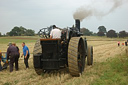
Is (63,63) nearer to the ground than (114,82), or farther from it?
farther from it

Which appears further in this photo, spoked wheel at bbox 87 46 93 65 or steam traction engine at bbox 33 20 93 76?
spoked wheel at bbox 87 46 93 65

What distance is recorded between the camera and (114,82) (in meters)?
4.64

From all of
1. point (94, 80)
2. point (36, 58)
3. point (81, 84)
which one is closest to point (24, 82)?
point (36, 58)

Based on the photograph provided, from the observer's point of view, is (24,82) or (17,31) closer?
(24,82)

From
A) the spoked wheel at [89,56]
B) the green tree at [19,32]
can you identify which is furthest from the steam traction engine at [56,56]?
the green tree at [19,32]

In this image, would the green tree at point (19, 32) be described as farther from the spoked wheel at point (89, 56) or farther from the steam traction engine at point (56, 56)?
the steam traction engine at point (56, 56)

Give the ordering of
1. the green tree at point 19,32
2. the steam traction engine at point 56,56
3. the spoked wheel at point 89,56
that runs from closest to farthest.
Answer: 1. the steam traction engine at point 56,56
2. the spoked wheel at point 89,56
3. the green tree at point 19,32

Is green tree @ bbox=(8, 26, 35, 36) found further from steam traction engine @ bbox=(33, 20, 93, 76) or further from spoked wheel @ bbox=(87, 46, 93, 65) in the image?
steam traction engine @ bbox=(33, 20, 93, 76)

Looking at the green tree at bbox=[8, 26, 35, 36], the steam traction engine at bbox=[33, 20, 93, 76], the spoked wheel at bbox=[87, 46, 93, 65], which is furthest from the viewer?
the green tree at bbox=[8, 26, 35, 36]

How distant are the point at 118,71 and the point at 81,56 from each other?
167 centimetres

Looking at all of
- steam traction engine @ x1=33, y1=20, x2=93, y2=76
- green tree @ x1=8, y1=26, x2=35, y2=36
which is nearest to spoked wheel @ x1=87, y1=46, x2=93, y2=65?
steam traction engine @ x1=33, y1=20, x2=93, y2=76

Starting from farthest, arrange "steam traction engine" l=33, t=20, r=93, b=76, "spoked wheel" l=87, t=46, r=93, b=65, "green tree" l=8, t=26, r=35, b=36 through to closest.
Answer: "green tree" l=8, t=26, r=35, b=36 < "spoked wheel" l=87, t=46, r=93, b=65 < "steam traction engine" l=33, t=20, r=93, b=76

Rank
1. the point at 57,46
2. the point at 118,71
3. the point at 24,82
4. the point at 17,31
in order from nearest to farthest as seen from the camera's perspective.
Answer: the point at 24,82, the point at 57,46, the point at 118,71, the point at 17,31

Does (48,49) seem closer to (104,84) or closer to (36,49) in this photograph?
(36,49)
